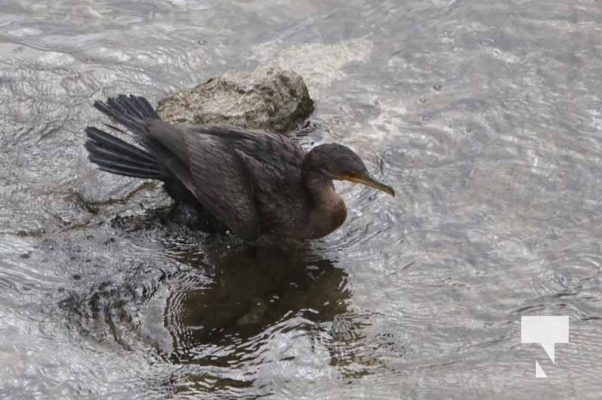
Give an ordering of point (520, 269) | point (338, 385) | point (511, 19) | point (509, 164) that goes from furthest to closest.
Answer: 1. point (511, 19)
2. point (509, 164)
3. point (520, 269)
4. point (338, 385)

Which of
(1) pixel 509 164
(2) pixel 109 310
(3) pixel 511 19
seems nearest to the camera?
(2) pixel 109 310

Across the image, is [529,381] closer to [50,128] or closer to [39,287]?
[39,287]

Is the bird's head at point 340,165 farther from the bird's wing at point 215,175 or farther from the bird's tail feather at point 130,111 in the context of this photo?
the bird's tail feather at point 130,111

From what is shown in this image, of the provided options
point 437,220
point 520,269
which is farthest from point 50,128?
point 520,269

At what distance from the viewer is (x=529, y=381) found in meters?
5.45

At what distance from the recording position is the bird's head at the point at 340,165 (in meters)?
6.62

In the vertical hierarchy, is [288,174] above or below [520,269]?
above

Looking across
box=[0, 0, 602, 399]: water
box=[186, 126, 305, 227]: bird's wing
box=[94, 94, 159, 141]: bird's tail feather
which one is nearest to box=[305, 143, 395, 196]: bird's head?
box=[186, 126, 305, 227]: bird's wing

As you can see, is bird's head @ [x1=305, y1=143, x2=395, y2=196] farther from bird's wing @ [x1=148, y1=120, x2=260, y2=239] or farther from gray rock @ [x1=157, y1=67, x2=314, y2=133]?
gray rock @ [x1=157, y1=67, x2=314, y2=133]

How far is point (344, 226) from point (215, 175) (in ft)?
3.08

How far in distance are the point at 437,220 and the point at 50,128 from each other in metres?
2.88

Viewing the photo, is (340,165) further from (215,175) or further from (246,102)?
(246,102)

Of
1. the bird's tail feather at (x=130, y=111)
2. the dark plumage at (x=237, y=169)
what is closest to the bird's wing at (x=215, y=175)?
the dark plumage at (x=237, y=169)

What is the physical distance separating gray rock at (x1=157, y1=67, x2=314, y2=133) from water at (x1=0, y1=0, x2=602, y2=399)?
0.28 metres
